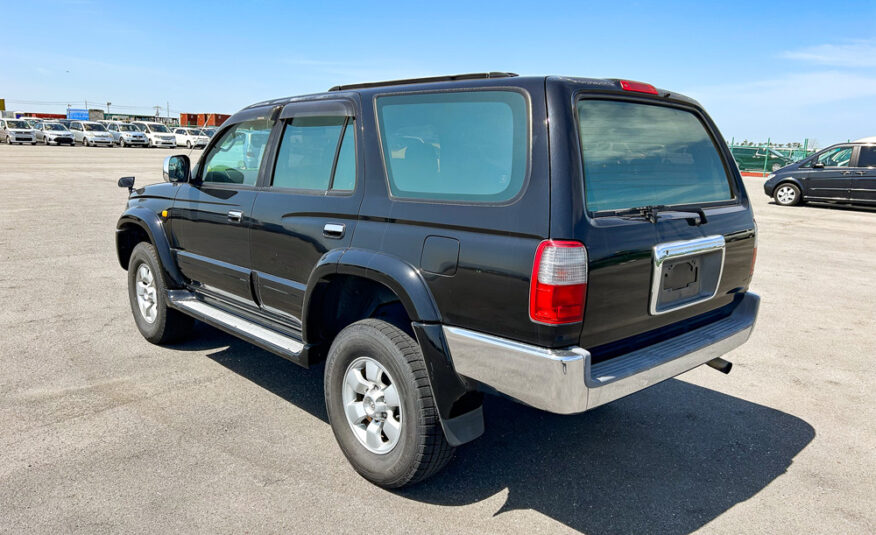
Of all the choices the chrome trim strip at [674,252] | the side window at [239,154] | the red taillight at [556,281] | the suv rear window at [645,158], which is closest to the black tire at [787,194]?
the suv rear window at [645,158]

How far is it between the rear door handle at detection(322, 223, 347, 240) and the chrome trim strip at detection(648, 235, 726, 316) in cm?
156

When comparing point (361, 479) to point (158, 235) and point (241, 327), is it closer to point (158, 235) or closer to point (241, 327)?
point (241, 327)

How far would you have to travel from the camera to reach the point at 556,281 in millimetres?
2496

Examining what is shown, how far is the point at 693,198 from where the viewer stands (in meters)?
3.36

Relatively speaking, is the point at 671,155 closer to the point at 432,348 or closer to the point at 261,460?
the point at 432,348

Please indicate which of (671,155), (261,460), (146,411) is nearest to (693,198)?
(671,155)

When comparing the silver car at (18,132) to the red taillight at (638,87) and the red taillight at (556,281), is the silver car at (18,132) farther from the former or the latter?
the red taillight at (556,281)

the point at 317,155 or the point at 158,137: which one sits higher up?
the point at 158,137

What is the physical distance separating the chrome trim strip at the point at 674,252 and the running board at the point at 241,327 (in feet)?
6.20

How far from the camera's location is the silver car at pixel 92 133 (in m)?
40.3

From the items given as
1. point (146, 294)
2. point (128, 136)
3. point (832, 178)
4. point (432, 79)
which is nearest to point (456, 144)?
point (432, 79)

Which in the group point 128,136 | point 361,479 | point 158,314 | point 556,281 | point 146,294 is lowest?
point 361,479

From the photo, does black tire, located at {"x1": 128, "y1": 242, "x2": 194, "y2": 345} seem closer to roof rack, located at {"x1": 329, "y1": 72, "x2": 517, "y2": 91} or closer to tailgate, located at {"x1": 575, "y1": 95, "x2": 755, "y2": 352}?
roof rack, located at {"x1": 329, "y1": 72, "x2": 517, "y2": 91}

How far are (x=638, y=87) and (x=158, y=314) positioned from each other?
391 cm
